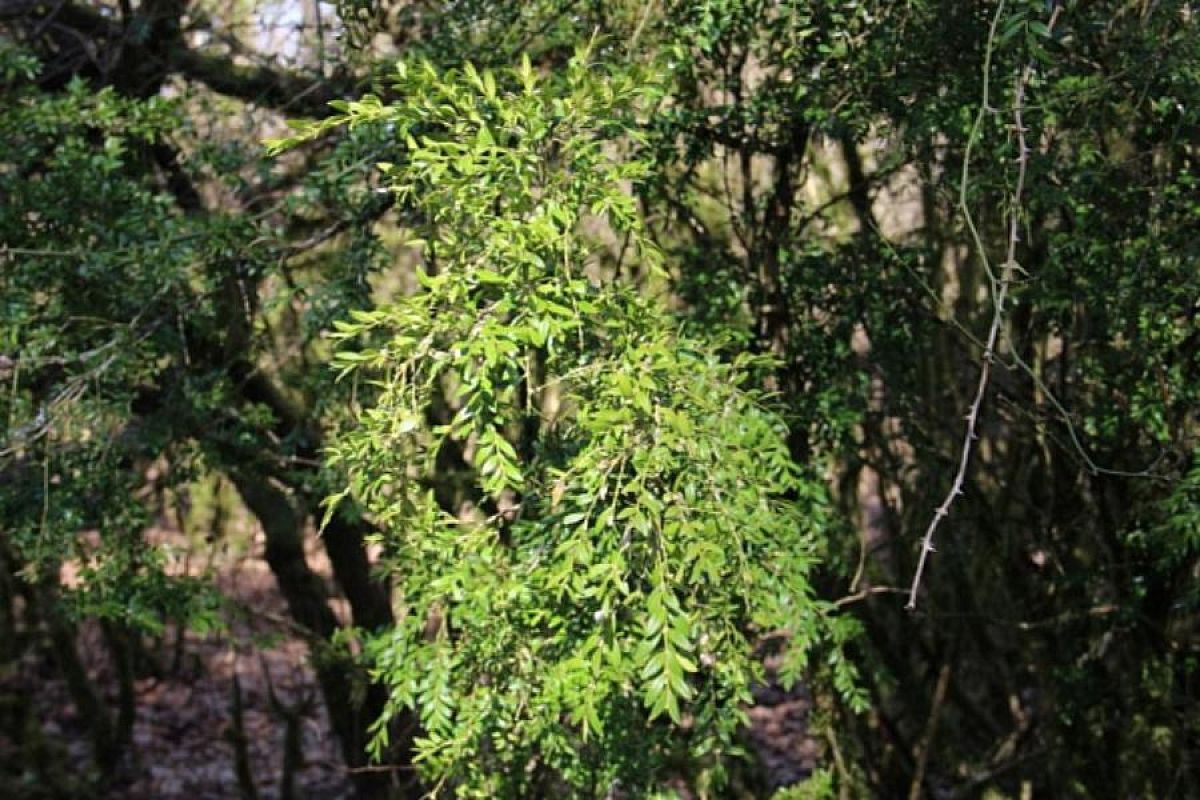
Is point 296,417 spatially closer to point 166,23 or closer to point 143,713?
point 166,23

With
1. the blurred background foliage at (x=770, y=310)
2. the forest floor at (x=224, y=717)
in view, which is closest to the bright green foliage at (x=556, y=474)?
the blurred background foliage at (x=770, y=310)

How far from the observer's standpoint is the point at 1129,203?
3.56 m

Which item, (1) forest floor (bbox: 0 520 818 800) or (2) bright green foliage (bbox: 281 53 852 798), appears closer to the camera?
(2) bright green foliage (bbox: 281 53 852 798)

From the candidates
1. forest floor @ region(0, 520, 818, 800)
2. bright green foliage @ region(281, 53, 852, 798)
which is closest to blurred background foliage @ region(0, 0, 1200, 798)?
bright green foliage @ region(281, 53, 852, 798)

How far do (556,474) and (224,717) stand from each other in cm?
644

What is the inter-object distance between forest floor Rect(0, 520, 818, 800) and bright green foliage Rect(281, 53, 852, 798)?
354 cm

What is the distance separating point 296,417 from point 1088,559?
309 cm

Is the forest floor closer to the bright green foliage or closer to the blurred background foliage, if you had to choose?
the blurred background foliage

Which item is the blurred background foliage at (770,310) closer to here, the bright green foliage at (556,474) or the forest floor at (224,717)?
the bright green foliage at (556,474)

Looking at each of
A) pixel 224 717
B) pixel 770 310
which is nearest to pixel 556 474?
pixel 770 310

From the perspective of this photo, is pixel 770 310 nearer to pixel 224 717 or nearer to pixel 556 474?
pixel 556 474

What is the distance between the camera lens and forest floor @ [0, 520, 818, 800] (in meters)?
7.01

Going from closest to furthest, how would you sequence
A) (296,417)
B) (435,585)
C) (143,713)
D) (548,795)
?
(435,585) → (548,795) → (296,417) → (143,713)

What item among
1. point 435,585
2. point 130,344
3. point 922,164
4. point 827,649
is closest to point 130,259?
point 130,344
